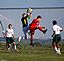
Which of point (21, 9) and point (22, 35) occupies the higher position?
point (21, 9)

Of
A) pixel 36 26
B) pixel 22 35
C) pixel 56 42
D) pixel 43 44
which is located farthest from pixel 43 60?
pixel 43 44

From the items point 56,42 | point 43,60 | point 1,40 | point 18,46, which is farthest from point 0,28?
point 43,60

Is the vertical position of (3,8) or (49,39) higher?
(3,8)

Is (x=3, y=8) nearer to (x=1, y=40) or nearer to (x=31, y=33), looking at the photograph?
(x=1, y=40)

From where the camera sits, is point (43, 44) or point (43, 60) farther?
point (43, 44)

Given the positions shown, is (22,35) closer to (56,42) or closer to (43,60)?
(56,42)

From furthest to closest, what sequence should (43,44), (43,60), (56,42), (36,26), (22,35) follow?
1. (43,44)
2. (22,35)
3. (36,26)
4. (56,42)
5. (43,60)

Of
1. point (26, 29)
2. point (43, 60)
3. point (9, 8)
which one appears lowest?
point (43, 60)

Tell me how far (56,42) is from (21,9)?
6918mm

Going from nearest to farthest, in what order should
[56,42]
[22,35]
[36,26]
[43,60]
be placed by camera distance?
[43,60]
[56,42]
[36,26]
[22,35]

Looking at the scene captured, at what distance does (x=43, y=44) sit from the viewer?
2592 centimetres

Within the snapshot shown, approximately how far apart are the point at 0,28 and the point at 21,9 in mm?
2022

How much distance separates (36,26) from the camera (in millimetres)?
21672

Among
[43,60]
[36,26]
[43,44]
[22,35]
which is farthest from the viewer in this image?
[43,44]
